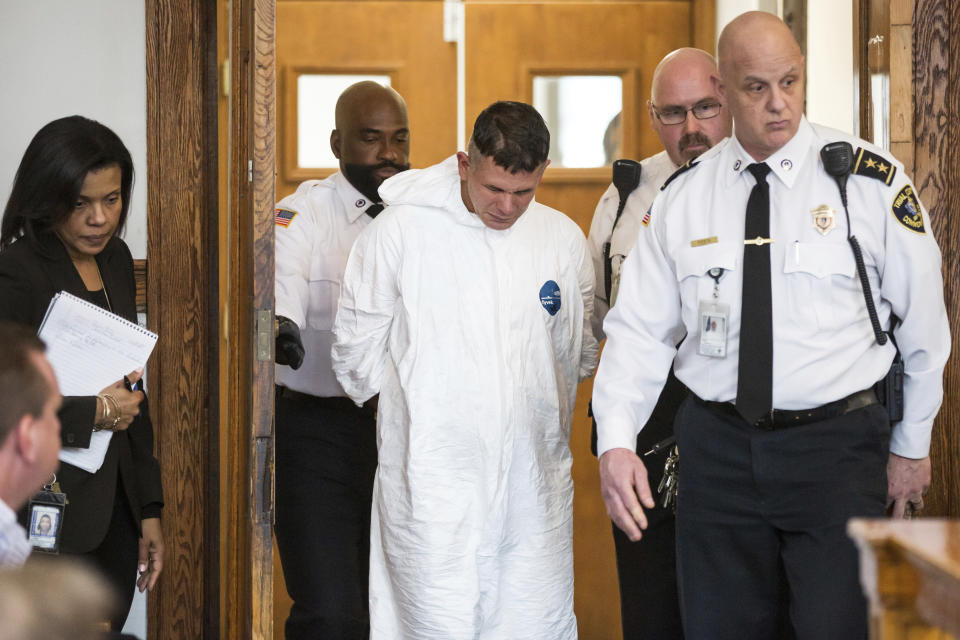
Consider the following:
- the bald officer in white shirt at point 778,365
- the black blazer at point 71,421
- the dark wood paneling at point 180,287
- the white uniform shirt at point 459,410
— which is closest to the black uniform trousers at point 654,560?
the white uniform shirt at point 459,410

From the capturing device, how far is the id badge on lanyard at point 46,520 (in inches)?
Result: 78.5

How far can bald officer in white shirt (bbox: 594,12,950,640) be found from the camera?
78.1 inches

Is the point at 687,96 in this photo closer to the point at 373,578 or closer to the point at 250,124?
the point at 250,124

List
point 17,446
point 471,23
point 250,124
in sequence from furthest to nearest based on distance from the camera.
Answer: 1. point 471,23
2. point 250,124
3. point 17,446

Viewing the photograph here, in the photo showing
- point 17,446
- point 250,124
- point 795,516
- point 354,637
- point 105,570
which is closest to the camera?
point 17,446

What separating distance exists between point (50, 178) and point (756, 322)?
4.24 feet

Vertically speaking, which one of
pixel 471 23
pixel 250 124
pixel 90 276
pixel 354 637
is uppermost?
pixel 471 23

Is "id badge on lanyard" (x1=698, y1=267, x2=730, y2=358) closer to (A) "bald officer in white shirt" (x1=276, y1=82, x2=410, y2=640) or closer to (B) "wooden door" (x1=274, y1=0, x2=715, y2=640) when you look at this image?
(A) "bald officer in white shirt" (x1=276, y1=82, x2=410, y2=640)

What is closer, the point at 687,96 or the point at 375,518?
the point at 375,518

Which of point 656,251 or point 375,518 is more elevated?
point 656,251

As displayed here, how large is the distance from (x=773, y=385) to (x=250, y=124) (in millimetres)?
1176

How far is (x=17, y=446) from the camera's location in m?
1.31

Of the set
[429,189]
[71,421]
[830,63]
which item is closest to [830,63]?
[830,63]

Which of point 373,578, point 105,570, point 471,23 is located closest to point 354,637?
point 373,578
